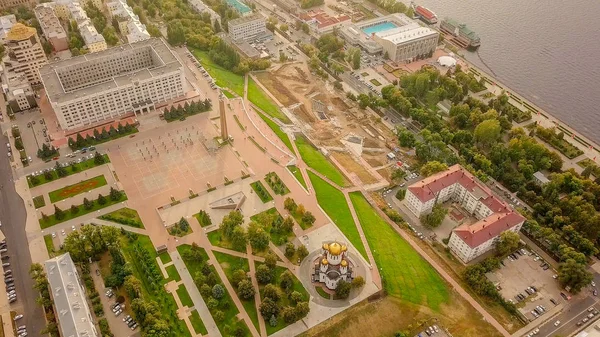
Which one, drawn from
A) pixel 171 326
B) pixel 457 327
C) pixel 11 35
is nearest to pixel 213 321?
pixel 171 326

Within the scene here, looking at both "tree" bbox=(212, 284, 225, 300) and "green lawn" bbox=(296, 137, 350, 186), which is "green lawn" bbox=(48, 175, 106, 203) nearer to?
"tree" bbox=(212, 284, 225, 300)

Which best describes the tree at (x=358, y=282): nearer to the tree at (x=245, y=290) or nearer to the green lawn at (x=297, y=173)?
the tree at (x=245, y=290)

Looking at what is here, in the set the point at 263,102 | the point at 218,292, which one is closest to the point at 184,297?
the point at 218,292

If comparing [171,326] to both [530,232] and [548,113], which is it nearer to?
[530,232]

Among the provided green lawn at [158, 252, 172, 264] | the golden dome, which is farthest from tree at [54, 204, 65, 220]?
the golden dome

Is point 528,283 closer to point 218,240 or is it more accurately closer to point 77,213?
point 218,240
